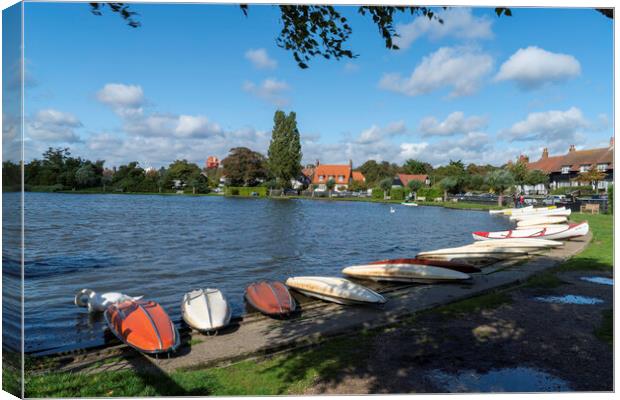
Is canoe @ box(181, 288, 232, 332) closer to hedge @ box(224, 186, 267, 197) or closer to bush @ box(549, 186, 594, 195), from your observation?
bush @ box(549, 186, 594, 195)

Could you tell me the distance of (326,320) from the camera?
22.8 feet

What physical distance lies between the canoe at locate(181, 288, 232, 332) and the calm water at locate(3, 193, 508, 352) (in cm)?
92

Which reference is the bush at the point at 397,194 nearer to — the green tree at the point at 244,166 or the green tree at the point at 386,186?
the green tree at the point at 386,186

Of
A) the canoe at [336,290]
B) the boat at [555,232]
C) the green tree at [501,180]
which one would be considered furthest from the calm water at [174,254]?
the green tree at [501,180]

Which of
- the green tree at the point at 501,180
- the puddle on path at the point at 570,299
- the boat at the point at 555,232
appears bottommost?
the puddle on path at the point at 570,299

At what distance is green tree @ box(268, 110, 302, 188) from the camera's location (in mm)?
63875

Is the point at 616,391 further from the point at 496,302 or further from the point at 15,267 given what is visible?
the point at 15,267

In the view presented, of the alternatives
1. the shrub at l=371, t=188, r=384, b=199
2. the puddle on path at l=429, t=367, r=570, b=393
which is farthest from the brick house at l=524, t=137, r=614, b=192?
the puddle on path at l=429, t=367, r=570, b=393

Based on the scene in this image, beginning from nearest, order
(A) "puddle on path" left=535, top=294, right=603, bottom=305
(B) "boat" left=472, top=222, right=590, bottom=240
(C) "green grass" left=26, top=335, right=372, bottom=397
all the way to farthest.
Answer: (C) "green grass" left=26, top=335, right=372, bottom=397, (A) "puddle on path" left=535, top=294, right=603, bottom=305, (B) "boat" left=472, top=222, right=590, bottom=240

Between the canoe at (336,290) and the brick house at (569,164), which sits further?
the brick house at (569,164)

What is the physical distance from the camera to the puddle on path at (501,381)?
4566mm

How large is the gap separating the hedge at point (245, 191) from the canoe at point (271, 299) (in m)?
62.9

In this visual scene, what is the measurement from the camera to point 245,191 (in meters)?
73.4

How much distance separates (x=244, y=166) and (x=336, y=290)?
68063 millimetres
